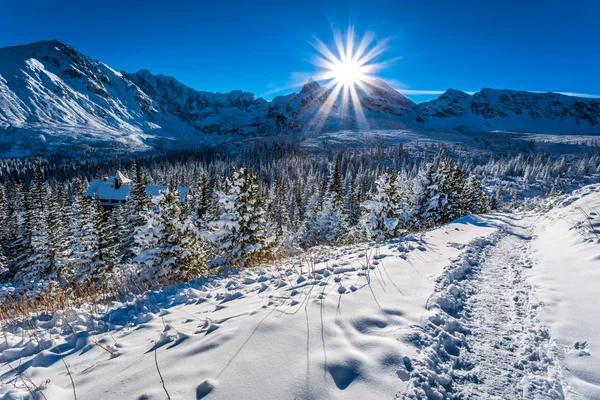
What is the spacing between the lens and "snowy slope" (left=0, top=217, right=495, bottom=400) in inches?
116

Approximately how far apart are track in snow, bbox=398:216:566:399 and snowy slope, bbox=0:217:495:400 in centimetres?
31

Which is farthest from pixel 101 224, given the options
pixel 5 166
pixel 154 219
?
pixel 5 166

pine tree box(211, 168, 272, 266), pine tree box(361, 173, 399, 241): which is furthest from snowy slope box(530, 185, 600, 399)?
pine tree box(211, 168, 272, 266)

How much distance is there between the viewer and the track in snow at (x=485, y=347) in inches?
125

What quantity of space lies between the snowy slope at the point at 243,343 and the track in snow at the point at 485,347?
31 cm

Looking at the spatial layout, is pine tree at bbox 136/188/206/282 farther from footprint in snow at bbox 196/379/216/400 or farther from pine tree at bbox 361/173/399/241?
pine tree at bbox 361/173/399/241

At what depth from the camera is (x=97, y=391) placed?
2.99 metres

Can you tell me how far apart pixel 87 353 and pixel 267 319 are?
8.93 ft

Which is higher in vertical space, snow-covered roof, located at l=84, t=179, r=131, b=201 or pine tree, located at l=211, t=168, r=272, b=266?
pine tree, located at l=211, t=168, r=272, b=266

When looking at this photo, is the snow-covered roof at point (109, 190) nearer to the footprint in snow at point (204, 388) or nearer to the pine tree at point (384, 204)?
the pine tree at point (384, 204)

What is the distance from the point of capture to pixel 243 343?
3.63 m

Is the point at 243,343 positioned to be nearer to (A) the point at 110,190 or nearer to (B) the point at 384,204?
(B) the point at 384,204

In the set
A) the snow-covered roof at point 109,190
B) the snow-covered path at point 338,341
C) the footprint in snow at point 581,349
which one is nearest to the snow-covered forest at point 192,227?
the snow-covered path at point 338,341

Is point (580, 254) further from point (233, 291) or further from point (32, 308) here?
point (32, 308)
